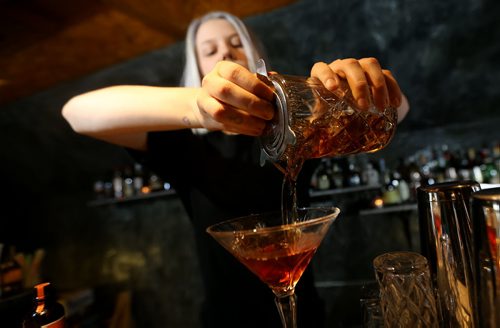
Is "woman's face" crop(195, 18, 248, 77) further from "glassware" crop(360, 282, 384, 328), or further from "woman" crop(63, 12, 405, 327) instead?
"glassware" crop(360, 282, 384, 328)

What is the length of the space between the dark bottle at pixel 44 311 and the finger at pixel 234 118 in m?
0.53

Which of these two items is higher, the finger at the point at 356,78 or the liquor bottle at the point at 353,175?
the finger at the point at 356,78

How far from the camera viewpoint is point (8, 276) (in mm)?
2250

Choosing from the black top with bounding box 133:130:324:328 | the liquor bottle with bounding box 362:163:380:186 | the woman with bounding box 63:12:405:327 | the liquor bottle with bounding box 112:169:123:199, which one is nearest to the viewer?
the woman with bounding box 63:12:405:327

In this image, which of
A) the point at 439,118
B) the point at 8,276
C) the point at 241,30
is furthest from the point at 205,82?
the point at 439,118

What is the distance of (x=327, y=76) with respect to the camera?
68cm

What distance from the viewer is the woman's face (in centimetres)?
136

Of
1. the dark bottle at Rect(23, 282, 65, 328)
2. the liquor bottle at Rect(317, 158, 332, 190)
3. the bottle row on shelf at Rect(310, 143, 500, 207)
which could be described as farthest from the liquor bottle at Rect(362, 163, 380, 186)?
the dark bottle at Rect(23, 282, 65, 328)

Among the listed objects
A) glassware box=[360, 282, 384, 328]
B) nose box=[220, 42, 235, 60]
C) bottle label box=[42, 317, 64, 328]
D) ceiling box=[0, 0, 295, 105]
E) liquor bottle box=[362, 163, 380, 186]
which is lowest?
glassware box=[360, 282, 384, 328]

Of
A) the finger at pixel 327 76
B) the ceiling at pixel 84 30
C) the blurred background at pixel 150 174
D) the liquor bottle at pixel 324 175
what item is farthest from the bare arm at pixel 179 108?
the liquor bottle at pixel 324 175

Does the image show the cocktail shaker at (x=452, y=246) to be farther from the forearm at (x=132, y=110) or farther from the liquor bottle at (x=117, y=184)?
the liquor bottle at (x=117, y=184)

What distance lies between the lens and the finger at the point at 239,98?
0.64m

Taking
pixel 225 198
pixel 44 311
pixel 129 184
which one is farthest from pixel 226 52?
pixel 129 184

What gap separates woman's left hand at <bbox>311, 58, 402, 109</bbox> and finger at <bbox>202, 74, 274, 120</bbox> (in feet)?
0.44
